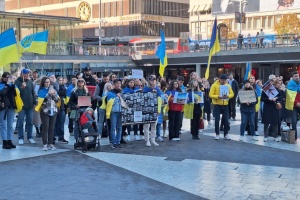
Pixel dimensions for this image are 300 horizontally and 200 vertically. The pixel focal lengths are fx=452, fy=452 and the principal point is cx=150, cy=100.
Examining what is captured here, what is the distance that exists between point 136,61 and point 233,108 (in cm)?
2961

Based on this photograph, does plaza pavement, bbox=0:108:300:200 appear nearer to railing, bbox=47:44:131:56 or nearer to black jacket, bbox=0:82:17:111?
black jacket, bbox=0:82:17:111

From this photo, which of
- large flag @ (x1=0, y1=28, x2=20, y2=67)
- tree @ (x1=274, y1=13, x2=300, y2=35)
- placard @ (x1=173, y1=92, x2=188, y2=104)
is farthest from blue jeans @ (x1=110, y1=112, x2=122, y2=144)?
tree @ (x1=274, y1=13, x2=300, y2=35)

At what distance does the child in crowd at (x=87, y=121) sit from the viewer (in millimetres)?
10742

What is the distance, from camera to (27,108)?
11602mm

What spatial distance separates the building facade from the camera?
235ft

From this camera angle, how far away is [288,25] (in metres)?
50.9

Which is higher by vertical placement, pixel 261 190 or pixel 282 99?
pixel 282 99

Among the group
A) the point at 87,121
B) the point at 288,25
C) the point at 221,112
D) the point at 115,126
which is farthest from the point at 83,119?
the point at 288,25

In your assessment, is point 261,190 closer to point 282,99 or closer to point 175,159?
point 175,159

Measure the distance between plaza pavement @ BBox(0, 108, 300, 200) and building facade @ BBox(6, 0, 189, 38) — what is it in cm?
5851

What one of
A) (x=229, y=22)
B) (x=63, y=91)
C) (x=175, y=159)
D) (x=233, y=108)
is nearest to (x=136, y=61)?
(x=229, y=22)

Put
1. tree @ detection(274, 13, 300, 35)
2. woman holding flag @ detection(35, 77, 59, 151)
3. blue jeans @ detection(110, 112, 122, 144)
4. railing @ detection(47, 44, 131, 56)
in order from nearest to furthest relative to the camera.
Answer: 1. woman holding flag @ detection(35, 77, 59, 151)
2. blue jeans @ detection(110, 112, 122, 144)
3. railing @ detection(47, 44, 131, 56)
4. tree @ detection(274, 13, 300, 35)

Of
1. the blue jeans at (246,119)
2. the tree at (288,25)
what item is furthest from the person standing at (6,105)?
the tree at (288,25)

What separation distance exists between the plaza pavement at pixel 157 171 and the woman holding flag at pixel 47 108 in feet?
1.33
